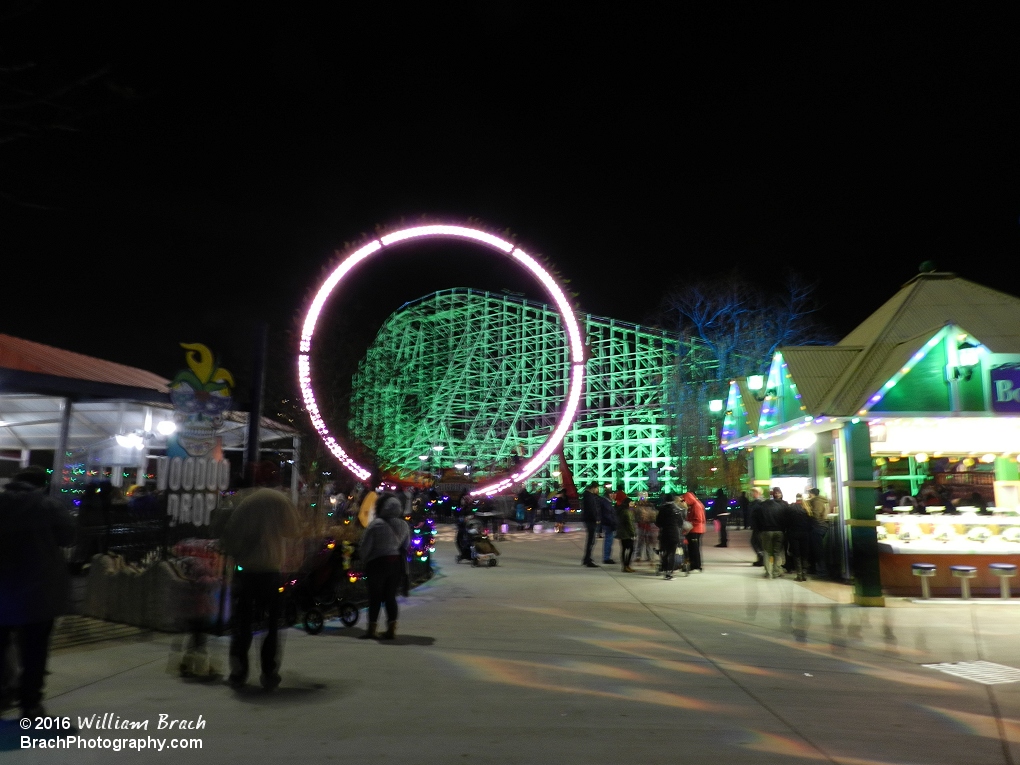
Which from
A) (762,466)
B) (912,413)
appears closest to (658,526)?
(912,413)

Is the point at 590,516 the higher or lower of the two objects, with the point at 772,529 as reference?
higher

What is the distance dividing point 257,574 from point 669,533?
9490mm

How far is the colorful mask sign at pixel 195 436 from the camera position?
8.43 m

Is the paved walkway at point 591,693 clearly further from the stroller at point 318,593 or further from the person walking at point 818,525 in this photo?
the person walking at point 818,525

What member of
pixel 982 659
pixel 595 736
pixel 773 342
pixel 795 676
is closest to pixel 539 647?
pixel 795 676

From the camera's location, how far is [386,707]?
530 centimetres

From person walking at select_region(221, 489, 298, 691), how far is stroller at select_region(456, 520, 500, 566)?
969 centimetres

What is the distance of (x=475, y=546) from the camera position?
611 inches

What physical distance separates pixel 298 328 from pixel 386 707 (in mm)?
15357

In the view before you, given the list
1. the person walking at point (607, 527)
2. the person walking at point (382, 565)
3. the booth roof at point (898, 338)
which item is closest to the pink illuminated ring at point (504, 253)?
the person walking at point (607, 527)

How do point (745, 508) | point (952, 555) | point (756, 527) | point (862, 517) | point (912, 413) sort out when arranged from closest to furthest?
1. point (862, 517)
2. point (912, 413)
3. point (952, 555)
4. point (756, 527)
5. point (745, 508)

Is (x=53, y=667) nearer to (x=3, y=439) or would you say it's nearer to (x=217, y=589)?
(x=217, y=589)

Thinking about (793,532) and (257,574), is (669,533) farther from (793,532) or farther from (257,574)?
(257,574)

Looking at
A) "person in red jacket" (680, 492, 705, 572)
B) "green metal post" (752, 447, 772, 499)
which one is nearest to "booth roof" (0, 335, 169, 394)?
"person in red jacket" (680, 492, 705, 572)
